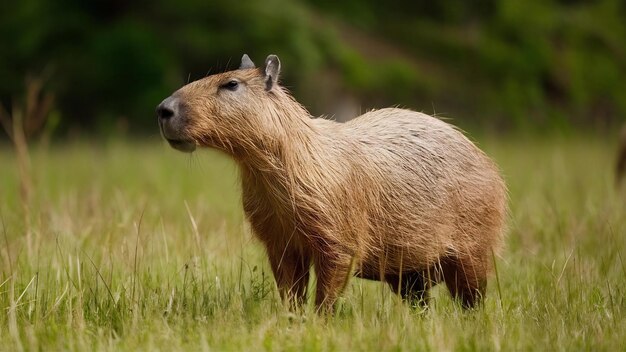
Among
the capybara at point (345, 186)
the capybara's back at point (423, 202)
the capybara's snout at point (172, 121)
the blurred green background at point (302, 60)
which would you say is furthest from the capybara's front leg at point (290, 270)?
the blurred green background at point (302, 60)

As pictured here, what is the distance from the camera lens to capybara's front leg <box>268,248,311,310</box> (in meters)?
4.11

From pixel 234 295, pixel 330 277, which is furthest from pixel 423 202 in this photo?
pixel 234 295

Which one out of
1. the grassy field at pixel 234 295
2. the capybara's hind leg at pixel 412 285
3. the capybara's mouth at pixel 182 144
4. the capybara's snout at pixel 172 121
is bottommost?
the capybara's hind leg at pixel 412 285

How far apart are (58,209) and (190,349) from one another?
377 centimetres

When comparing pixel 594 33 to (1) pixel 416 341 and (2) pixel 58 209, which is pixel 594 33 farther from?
(1) pixel 416 341

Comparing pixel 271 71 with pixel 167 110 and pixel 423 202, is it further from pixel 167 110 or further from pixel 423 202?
pixel 423 202

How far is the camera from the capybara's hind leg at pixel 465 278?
4.51 meters

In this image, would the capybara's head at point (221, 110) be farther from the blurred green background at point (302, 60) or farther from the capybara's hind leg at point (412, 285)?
the blurred green background at point (302, 60)

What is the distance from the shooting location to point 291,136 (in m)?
4.07

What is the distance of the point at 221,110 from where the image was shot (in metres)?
3.98

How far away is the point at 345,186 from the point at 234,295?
2.34 feet

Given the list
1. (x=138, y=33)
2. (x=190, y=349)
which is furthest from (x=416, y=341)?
(x=138, y=33)

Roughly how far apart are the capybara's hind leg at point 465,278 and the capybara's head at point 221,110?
Result: 1.21m

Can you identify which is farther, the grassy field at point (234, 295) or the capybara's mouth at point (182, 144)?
the capybara's mouth at point (182, 144)
